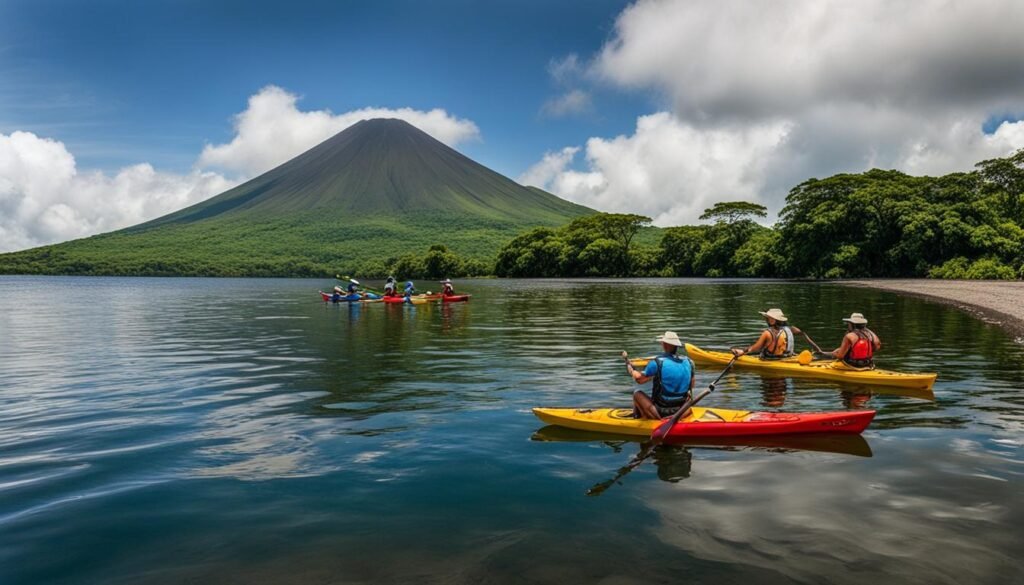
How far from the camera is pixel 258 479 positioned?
9.98 m

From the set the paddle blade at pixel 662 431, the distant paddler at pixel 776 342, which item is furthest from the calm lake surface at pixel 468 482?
the distant paddler at pixel 776 342

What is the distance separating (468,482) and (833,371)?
11972 millimetres

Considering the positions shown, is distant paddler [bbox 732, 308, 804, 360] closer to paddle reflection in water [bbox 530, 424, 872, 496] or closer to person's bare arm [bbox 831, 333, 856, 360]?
person's bare arm [bbox 831, 333, 856, 360]

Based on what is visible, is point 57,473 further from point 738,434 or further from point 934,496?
point 934,496

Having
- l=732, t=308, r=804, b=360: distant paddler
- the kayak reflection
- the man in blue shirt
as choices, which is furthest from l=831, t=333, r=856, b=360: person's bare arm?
the man in blue shirt

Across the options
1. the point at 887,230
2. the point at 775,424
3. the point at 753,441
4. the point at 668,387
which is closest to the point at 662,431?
the point at 668,387

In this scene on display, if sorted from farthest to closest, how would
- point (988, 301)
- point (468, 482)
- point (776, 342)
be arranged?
point (988, 301), point (776, 342), point (468, 482)

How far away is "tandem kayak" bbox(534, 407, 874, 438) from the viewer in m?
11.8

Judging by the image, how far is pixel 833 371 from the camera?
1734 cm

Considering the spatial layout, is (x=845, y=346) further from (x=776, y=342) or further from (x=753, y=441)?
(x=753, y=441)

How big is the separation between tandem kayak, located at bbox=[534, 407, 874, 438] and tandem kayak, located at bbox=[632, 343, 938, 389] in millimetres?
5199

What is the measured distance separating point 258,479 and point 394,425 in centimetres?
359

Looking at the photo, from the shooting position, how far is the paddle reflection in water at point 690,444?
1091 centimetres

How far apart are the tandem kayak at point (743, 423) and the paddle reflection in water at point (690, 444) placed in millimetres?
113
